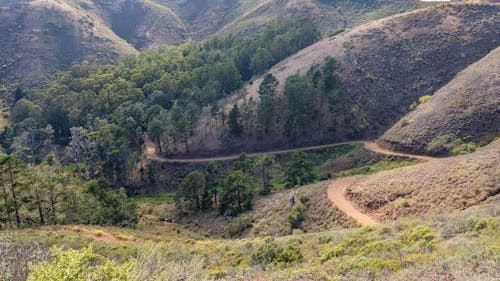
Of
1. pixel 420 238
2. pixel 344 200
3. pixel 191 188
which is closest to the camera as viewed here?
pixel 420 238

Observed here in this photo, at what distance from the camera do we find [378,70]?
248ft

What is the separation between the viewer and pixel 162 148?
74062 millimetres

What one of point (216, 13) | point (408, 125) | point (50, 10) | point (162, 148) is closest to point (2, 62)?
point (50, 10)

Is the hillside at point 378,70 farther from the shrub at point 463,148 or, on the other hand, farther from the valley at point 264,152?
the shrub at point 463,148

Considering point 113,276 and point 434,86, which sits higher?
point 434,86

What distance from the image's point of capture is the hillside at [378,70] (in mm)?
69250

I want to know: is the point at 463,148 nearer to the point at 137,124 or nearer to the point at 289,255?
the point at 289,255

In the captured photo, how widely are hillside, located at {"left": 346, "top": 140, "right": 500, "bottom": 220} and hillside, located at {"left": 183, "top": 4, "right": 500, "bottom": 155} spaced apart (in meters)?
30.6

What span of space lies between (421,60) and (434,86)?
769 centimetres

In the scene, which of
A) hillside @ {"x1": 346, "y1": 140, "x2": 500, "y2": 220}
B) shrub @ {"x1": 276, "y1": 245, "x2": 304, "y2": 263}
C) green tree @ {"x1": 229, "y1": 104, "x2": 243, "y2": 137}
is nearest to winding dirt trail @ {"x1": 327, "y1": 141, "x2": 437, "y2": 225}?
hillside @ {"x1": 346, "y1": 140, "x2": 500, "y2": 220}

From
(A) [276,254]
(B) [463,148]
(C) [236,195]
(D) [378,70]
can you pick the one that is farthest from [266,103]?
(A) [276,254]

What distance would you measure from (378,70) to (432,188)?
159ft

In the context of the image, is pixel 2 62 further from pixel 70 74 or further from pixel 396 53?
pixel 396 53

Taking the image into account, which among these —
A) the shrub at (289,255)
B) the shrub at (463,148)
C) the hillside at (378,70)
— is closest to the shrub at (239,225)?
the shrub at (289,255)
